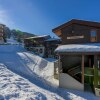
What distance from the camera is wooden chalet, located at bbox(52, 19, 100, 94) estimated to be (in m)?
17.0

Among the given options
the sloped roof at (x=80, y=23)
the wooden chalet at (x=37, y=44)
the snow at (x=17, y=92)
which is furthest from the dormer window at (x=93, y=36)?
the wooden chalet at (x=37, y=44)

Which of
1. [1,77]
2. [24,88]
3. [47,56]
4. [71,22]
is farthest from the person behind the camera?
[47,56]

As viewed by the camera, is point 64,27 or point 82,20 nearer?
point 82,20

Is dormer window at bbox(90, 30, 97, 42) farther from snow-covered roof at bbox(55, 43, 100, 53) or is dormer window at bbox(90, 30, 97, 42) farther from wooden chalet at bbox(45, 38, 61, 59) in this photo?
wooden chalet at bbox(45, 38, 61, 59)

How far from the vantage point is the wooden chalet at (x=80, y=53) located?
17.0 meters

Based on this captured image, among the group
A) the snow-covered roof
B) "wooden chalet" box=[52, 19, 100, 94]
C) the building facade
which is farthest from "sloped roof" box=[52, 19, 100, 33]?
the building facade

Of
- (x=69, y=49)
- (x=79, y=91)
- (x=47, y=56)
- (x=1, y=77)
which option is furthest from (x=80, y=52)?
(x=47, y=56)

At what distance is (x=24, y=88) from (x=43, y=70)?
1218 cm

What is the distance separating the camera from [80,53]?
17.2m

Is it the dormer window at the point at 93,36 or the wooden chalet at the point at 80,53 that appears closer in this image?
the wooden chalet at the point at 80,53

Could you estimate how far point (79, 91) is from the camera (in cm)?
1677

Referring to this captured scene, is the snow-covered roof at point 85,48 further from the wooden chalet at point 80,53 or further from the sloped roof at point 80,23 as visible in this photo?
the sloped roof at point 80,23

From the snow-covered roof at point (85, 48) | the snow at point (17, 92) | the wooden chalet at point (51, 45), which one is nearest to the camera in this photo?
the snow at point (17, 92)

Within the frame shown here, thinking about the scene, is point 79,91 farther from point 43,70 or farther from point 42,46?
point 42,46
